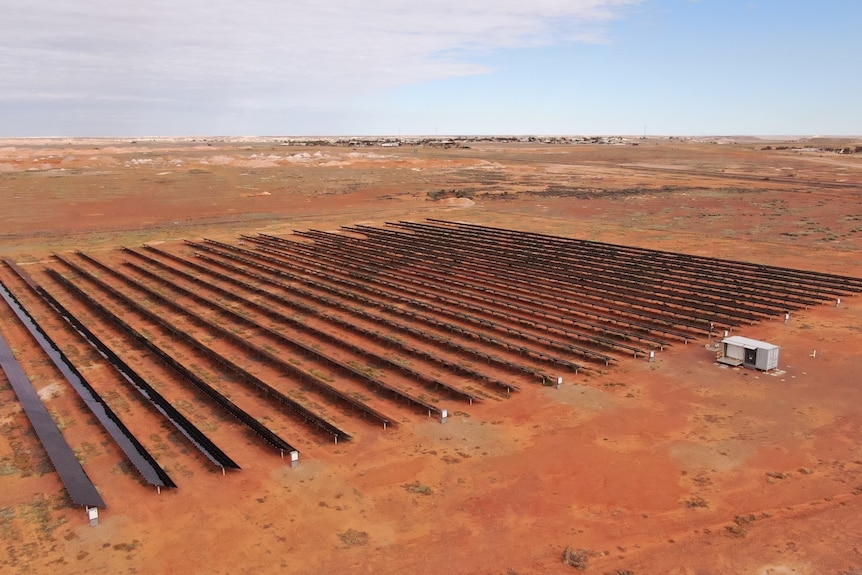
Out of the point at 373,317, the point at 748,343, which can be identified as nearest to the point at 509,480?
the point at 748,343

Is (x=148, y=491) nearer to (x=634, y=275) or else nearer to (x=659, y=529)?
(x=659, y=529)

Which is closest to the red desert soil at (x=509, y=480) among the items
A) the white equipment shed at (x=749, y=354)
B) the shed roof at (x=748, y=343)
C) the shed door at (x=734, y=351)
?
the white equipment shed at (x=749, y=354)

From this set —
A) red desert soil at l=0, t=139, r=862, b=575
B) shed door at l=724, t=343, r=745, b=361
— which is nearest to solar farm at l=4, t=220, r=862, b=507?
red desert soil at l=0, t=139, r=862, b=575

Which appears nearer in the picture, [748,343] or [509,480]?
[509,480]

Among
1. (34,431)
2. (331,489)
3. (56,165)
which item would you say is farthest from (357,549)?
(56,165)

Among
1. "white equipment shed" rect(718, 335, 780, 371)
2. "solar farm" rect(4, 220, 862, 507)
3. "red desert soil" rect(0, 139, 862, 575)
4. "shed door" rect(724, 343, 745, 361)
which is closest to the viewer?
"red desert soil" rect(0, 139, 862, 575)

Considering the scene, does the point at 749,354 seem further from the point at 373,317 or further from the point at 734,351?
the point at 373,317

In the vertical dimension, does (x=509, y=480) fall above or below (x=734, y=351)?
below

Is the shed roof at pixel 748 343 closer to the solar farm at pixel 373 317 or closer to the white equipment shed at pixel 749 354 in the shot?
the white equipment shed at pixel 749 354

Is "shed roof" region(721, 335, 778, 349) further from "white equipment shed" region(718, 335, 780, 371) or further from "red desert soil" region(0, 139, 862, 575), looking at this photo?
"red desert soil" region(0, 139, 862, 575)
